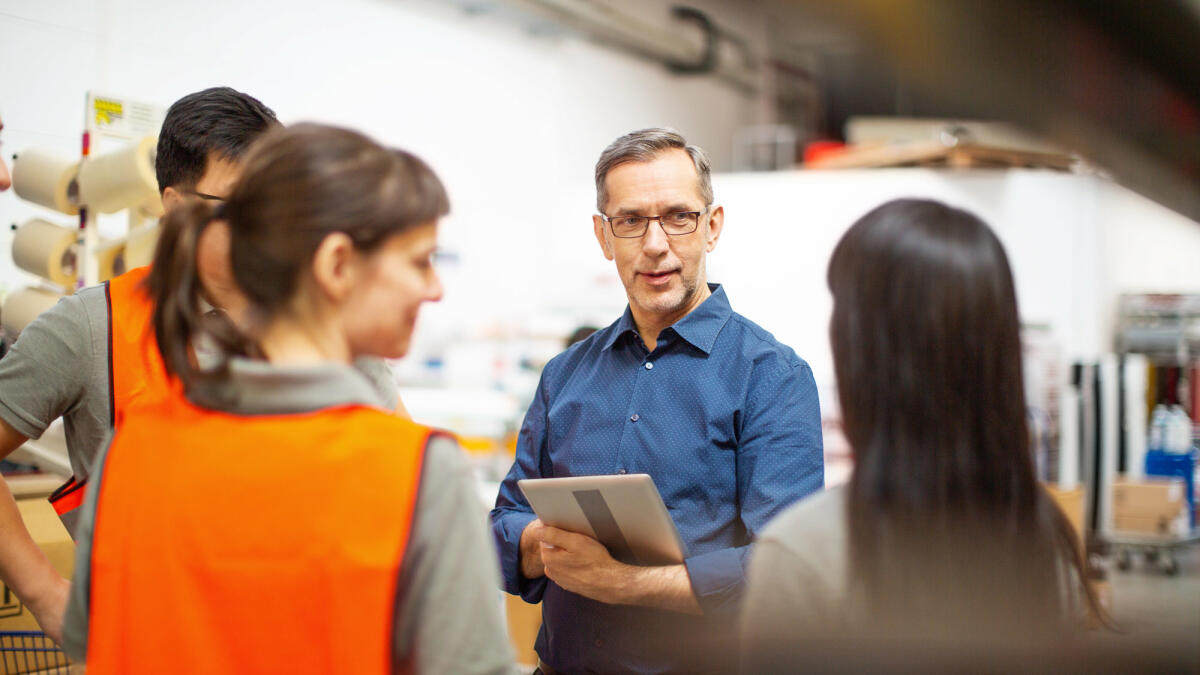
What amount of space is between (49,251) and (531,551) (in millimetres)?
1701

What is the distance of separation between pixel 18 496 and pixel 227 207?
6.19ft

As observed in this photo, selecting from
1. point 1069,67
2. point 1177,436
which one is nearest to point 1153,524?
point 1177,436

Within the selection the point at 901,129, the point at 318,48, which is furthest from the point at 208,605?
the point at 901,129

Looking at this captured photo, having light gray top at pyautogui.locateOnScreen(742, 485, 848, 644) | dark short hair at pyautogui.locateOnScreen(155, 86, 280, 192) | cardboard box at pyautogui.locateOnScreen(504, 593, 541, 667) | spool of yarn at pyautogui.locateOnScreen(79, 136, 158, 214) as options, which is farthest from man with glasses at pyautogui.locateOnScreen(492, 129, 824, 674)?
cardboard box at pyautogui.locateOnScreen(504, 593, 541, 667)

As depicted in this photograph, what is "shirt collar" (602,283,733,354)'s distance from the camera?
1.54 m

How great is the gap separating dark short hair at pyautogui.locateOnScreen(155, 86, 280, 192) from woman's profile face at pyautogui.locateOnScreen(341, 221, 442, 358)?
62 centimetres

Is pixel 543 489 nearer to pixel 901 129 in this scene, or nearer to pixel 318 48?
pixel 318 48

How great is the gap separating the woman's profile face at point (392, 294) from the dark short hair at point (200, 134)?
62cm

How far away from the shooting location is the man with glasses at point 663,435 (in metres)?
1.39

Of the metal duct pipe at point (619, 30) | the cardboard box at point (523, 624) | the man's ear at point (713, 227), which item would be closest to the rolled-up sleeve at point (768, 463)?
the man's ear at point (713, 227)

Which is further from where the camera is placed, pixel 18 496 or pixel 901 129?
pixel 901 129

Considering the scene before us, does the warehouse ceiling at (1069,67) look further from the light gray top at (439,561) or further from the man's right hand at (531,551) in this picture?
the man's right hand at (531,551)

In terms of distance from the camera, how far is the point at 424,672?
741 mm

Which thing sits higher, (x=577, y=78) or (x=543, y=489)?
(x=577, y=78)
